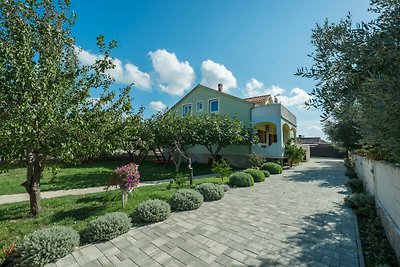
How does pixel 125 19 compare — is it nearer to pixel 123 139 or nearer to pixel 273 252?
pixel 123 139

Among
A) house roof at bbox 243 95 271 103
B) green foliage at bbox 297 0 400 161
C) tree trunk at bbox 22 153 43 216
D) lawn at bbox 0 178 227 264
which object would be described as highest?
house roof at bbox 243 95 271 103

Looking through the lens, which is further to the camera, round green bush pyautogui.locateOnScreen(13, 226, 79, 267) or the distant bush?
the distant bush

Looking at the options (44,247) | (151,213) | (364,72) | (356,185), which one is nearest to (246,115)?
(356,185)

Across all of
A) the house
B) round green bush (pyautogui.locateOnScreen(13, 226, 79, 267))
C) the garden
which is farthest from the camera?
the house

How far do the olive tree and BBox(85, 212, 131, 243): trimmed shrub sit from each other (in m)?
1.82

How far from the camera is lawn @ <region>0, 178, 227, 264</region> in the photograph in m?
5.36

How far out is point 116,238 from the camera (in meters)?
5.04

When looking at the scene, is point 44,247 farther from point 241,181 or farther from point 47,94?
point 241,181

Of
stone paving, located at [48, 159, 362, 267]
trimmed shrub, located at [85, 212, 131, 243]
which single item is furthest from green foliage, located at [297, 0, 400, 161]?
trimmed shrub, located at [85, 212, 131, 243]

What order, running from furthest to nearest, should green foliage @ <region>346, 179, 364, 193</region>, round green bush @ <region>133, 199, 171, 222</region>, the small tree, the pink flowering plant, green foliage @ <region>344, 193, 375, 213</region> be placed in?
the small tree, green foliage @ <region>346, 179, 364, 193</region>, green foliage @ <region>344, 193, 375, 213</region>, the pink flowering plant, round green bush @ <region>133, 199, 171, 222</region>

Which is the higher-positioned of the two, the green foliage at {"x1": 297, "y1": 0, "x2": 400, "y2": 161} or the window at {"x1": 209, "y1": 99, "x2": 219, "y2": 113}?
the window at {"x1": 209, "y1": 99, "x2": 219, "y2": 113}

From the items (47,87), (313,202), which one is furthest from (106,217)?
(313,202)

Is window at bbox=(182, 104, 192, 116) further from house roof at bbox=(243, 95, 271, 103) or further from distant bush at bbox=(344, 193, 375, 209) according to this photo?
distant bush at bbox=(344, 193, 375, 209)

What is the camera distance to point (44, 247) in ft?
13.2
